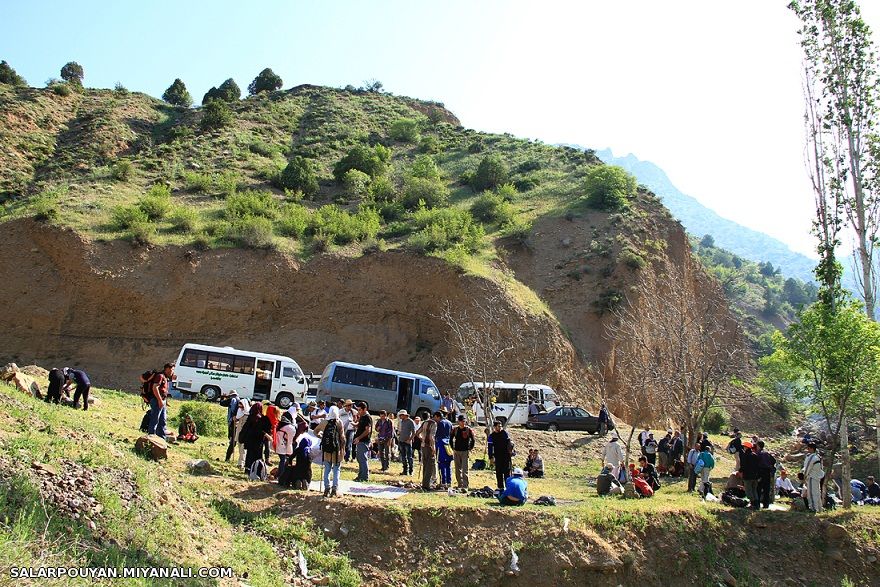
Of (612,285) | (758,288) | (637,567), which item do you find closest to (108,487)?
(637,567)

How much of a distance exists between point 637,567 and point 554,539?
1820 mm

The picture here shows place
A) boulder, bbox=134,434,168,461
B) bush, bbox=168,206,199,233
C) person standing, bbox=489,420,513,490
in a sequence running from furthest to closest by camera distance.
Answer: bush, bbox=168,206,199,233 → person standing, bbox=489,420,513,490 → boulder, bbox=134,434,168,461

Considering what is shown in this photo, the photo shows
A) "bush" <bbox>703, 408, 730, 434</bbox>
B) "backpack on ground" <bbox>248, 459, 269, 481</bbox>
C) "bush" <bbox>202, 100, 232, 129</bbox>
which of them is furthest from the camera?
"bush" <bbox>202, 100, 232, 129</bbox>

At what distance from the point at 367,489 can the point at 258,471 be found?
6.84 feet

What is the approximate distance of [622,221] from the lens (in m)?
43.0

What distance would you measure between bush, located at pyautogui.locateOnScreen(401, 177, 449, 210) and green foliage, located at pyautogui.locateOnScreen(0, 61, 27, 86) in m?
38.3

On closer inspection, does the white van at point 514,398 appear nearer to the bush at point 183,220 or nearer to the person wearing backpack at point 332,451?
the person wearing backpack at point 332,451

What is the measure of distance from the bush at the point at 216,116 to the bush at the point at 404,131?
47.7 feet

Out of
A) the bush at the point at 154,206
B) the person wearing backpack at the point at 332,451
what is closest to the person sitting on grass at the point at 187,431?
the person wearing backpack at the point at 332,451

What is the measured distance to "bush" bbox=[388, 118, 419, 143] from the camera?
204 feet

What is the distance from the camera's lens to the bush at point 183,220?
124 feet

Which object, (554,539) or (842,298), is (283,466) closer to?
(554,539)

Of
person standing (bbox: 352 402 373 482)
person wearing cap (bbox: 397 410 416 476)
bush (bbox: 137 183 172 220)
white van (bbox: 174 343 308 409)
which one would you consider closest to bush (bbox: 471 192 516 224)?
bush (bbox: 137 183 172 220)

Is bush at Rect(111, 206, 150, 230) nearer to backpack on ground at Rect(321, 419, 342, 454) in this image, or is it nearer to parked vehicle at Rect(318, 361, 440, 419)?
parked vehicle at Rect(318, 361, 440, 419)
